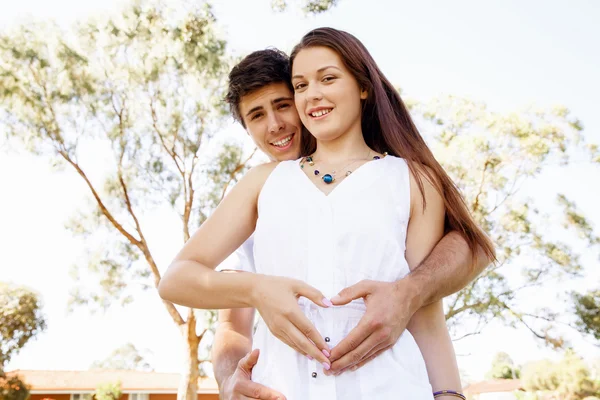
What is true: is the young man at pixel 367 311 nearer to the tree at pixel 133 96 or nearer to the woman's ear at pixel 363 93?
the woman's ear at pixel 363 93

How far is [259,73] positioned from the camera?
2.84 meters

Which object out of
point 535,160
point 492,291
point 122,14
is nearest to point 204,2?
point 122,14

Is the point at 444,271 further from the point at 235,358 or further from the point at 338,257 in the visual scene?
the point at 235,358

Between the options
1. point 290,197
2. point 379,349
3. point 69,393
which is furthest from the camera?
point 69,393

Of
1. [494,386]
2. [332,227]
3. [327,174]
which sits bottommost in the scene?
[332,227]

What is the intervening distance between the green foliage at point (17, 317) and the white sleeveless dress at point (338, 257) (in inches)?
868

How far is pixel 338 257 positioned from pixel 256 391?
401 millimetres

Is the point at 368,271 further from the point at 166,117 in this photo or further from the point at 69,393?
the point at 69,393

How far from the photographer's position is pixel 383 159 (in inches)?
73.4

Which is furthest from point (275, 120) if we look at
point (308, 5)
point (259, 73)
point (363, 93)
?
point (308, 5)

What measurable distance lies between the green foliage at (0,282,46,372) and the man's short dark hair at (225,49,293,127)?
69.0 feet

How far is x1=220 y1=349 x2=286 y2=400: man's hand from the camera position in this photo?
154cm

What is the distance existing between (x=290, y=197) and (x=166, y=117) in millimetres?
15073

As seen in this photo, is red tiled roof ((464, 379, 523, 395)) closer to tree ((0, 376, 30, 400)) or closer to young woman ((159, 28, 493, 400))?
tree ((0, 376, 30, 400))
